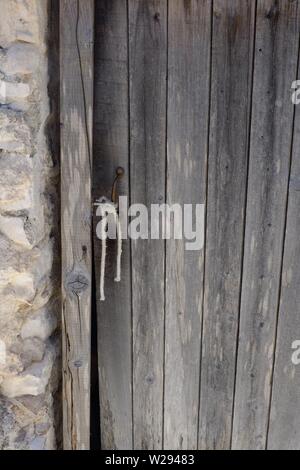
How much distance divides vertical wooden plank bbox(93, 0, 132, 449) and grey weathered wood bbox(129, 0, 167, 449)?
0.07 feet

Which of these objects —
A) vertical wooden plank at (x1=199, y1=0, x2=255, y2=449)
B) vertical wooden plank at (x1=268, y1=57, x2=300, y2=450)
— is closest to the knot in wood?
vertical wooden plank at (x1=199, y1=0, x2=255, y2=449)

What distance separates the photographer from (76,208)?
1.52 m

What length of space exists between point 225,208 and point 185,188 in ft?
0.43

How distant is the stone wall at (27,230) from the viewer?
4.41ft

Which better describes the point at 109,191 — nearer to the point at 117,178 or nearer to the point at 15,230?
the point at 117,178

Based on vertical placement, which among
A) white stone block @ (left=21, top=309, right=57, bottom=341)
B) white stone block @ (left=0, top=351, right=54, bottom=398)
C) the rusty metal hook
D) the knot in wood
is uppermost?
the rusty metal hook

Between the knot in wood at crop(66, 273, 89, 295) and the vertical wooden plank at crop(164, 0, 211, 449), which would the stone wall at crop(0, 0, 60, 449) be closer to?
the knot in wood at crop(66, 273, 89, 295)

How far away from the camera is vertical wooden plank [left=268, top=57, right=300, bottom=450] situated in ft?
5.20

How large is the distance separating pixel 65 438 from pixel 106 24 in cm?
122

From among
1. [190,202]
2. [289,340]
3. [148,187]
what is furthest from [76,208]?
[289,340]

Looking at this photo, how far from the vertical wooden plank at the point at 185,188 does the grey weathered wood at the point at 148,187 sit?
2 centimetres

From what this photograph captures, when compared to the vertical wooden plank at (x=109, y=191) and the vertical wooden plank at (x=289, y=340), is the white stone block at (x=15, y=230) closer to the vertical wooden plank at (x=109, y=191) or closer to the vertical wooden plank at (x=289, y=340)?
the vertical wooden plank at (x=109, y=191)

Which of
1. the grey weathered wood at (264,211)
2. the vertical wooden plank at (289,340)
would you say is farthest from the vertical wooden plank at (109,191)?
the vertical wooden plank at (289,340)
